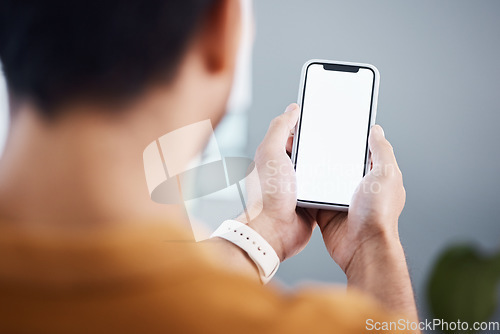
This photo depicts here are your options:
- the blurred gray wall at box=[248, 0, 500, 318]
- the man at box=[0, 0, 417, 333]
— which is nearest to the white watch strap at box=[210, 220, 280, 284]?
the man at box=[0, 0, 417, 333]

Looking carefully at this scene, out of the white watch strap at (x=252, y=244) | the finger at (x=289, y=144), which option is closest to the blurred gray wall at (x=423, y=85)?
the finger at (x=289, y=144)

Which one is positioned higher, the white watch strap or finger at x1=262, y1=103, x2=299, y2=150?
finger at x1=262, y1=103, x2=299, y2=150

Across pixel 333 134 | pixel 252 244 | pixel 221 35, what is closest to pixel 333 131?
pixel 333 134

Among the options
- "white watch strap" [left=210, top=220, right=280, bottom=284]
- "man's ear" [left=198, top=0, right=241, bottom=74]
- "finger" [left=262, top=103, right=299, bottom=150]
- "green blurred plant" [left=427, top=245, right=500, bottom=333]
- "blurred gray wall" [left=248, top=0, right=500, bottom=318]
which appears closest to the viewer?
"green blurred plant" [left=427, top=245, right=500, bottom=333]

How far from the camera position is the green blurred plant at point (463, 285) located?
14cm

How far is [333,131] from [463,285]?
547 millimetres

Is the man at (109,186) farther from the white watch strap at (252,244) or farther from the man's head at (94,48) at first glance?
the white watch strap at (252,244)

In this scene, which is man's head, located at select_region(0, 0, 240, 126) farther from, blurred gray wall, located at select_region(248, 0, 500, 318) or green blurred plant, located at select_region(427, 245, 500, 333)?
blurred gray wall, located at select_region(248, 0, 500, 318)

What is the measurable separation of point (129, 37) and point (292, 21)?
3.18 feet

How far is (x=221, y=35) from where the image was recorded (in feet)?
0.85

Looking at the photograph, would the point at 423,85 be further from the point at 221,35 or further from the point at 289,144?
the point at 221,35

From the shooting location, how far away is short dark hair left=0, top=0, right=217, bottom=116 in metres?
0.24

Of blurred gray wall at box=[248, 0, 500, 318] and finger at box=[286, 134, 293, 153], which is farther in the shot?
blurred gray wall at box=[248, 0, 500, 318]

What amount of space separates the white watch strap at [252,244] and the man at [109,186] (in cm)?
28
